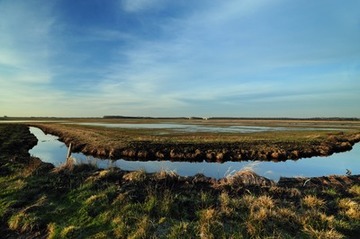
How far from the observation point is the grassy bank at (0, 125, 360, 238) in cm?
781

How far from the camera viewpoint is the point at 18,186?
11.3 meters

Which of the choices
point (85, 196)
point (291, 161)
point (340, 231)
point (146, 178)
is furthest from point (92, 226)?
point (291, 161)

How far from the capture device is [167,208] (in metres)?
8.93

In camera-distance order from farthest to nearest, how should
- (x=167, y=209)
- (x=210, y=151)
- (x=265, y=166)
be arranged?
(x=210, y=151) → (x=265, y=166) → (x=167, y=209)

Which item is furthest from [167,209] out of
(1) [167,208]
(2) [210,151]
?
(2) [210,151]

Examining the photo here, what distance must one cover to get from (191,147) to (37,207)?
31.9 meters

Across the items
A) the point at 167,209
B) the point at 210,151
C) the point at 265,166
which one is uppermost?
the point at 167,209

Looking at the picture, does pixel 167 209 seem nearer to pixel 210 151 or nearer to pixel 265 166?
pixel 265 166

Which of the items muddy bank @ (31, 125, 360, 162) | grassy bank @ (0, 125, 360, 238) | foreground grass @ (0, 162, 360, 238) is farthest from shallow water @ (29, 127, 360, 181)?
foreground grass @ (0, 162, 360, 238)

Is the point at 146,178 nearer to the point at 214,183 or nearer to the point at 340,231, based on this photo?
the point at 214,183

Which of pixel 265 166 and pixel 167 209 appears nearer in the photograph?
pixel 167 209

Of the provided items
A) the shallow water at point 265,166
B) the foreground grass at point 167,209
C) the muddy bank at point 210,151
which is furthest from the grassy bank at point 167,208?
the muddy bank at point 210,151

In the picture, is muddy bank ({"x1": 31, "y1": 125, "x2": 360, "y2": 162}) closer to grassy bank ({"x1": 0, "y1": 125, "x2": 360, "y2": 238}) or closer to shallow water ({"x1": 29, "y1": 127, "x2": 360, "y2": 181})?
shallow water ({"x1": 29, "y1": 127, "x2": 360, "y2": 181})

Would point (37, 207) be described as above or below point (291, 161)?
above
